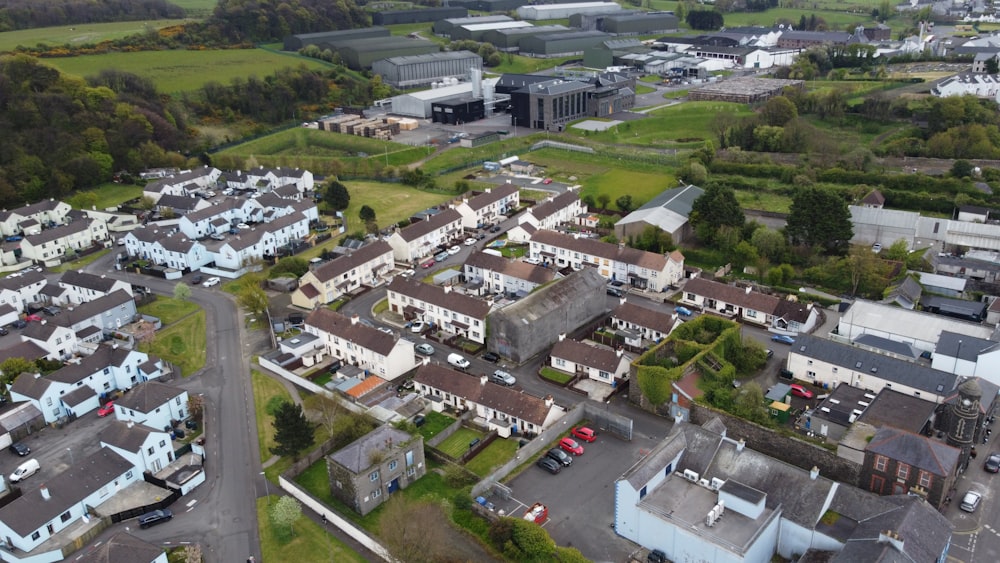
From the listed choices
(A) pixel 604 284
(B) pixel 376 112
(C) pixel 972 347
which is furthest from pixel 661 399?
(B) pixel 376 112

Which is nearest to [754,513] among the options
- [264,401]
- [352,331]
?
[352,331]

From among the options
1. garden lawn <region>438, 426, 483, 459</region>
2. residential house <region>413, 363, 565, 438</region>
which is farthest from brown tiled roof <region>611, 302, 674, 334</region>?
garden lawn <region>438, 426, 483, 459</region>

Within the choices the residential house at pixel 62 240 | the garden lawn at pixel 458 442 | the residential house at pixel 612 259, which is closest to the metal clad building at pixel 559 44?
the residential house at pixel 612 259

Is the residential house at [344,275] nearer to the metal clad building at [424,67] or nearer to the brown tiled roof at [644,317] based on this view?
the brown tiled roof at [644,317]

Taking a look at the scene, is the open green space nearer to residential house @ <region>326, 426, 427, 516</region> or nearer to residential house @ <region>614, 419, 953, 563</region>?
residential house @ <region>326, 426, 427, 516</region>

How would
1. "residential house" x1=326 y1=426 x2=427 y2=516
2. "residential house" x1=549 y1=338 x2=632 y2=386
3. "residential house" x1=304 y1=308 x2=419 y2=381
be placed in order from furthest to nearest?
"residential house" x1=304 y1=308 x2=419 y2=381
"residential house" x1=549 y1=338 x2=632 y2=386
"residential house" x1=326 y1=426 x2=427 y2=516

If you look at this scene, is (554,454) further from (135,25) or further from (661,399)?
(135,25)

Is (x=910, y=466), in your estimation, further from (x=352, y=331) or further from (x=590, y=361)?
(x=352, y=331)
